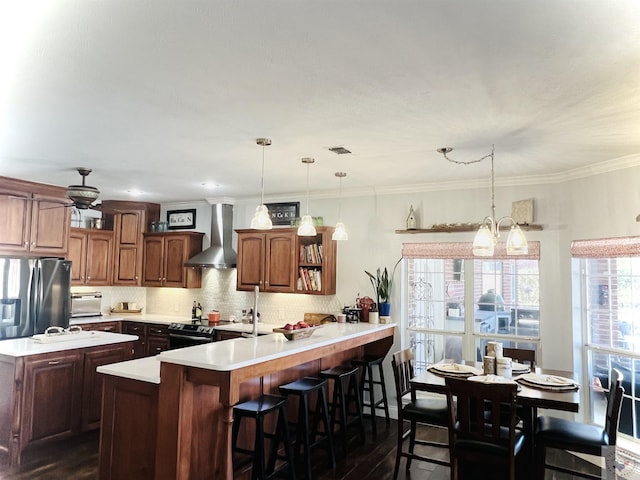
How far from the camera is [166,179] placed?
5273 millimetres

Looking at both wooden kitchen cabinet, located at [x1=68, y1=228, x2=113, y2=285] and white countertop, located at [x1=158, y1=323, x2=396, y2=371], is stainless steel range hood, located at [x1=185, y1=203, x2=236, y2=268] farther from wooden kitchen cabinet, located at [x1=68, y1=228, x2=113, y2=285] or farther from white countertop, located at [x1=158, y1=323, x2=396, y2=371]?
white countertop, located at [x1=158, y1=323, x2=396, y2=371]

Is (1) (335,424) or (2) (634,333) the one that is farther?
(1) (335,424)

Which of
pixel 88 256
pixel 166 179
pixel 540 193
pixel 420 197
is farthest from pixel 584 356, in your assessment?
pixel 88 256

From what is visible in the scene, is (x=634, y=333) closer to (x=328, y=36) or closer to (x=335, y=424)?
(x=335, y=424)

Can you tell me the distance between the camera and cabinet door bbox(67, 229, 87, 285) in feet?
21.0

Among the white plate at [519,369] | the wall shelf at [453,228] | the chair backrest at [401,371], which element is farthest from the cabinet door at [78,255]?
the white plate at [519,369]

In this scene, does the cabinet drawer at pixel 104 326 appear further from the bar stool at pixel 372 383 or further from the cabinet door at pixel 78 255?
the bar stool at pixel 372 383

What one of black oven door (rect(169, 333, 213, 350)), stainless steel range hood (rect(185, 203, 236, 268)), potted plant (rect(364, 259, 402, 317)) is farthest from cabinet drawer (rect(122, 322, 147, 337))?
potted plant (rect(364, 259, 402, 317))

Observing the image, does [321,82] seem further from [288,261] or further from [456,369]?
[288,261]

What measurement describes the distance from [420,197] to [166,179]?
2.94 metres

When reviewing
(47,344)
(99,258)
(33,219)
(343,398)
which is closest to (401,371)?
(343,398)

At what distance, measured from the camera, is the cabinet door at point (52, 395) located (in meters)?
3.99

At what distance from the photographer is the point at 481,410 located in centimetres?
306

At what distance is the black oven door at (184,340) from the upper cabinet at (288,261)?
833mm
